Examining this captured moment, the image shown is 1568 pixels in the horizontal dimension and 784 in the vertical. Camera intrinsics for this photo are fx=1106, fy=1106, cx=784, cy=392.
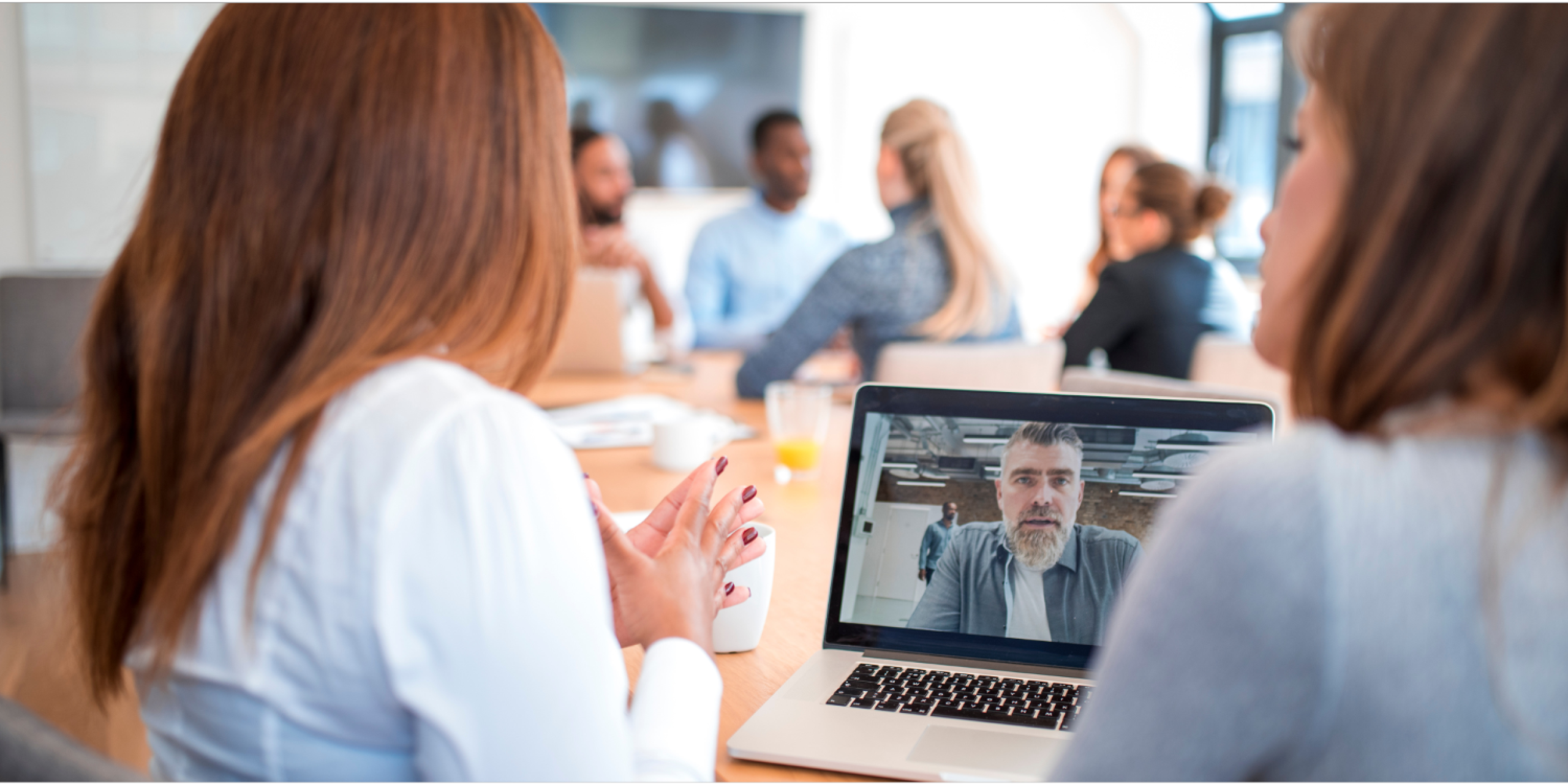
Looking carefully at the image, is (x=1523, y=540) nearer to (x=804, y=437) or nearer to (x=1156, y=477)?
(x=1156, y=477)

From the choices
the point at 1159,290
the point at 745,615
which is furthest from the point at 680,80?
the point at 745,615

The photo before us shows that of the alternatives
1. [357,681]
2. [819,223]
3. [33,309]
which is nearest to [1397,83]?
[357,681]

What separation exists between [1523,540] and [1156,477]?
0.46 metres

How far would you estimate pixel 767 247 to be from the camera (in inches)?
168

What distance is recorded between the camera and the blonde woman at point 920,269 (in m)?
2.36

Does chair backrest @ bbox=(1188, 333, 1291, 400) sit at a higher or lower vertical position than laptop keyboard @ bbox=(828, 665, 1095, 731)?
higher

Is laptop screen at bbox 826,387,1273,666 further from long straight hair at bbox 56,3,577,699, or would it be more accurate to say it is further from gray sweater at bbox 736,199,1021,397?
gray sweater at bbox 736,199,1021,397

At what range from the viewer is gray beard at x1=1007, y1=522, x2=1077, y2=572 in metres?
0.88

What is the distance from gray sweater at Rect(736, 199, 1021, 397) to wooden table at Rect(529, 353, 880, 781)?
0.22m

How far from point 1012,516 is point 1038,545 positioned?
3 cm

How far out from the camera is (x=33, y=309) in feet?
10.0

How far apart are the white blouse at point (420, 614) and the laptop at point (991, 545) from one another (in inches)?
10.5

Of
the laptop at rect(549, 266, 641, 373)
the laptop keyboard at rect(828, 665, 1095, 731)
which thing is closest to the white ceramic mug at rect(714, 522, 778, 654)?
the laptop keyboard at rect(828, 665, 1095, 731)

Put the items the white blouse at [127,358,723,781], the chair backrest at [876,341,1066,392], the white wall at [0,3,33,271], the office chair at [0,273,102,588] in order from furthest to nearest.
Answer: the white wall at [0,3,33,271]
the office chair at [0,273,102,588]
the chair backrest at [876,341,1066,392]
the white blouse at [127,358,723,781]
